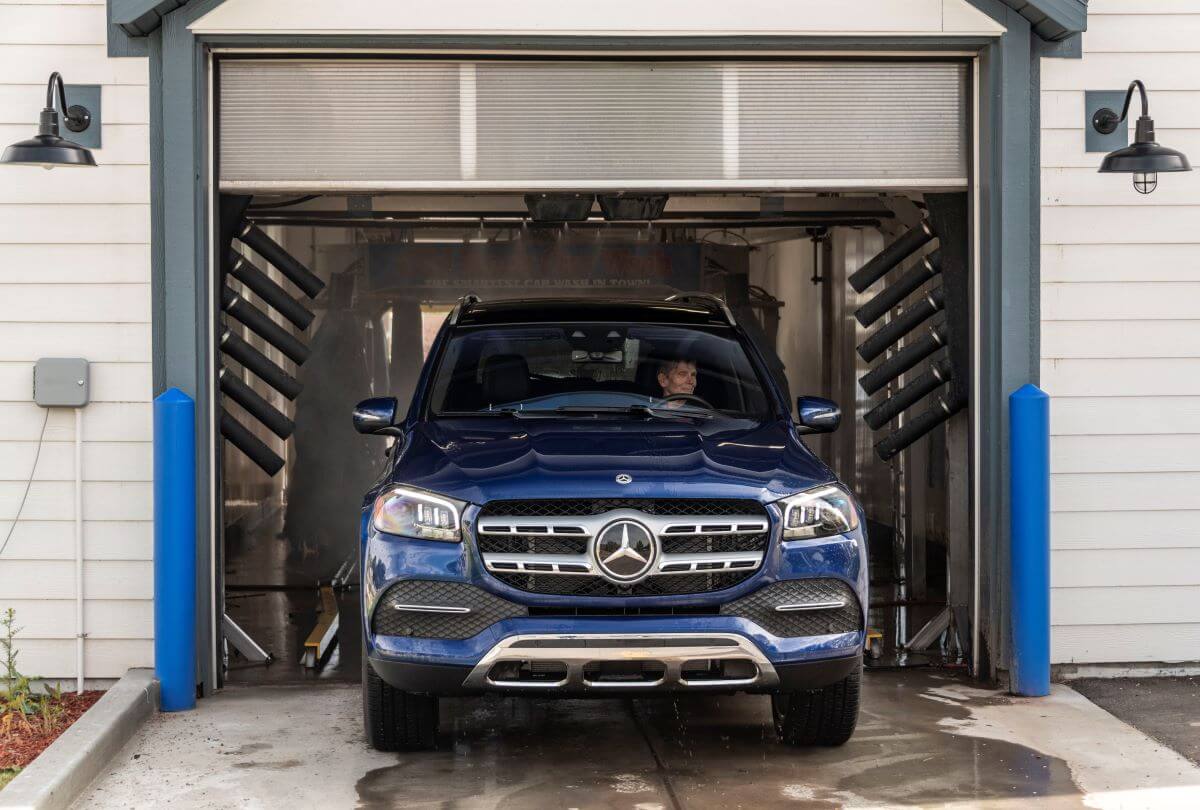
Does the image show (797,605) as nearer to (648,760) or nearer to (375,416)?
(648,760)

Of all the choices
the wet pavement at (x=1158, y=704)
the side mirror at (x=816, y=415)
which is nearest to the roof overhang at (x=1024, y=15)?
the side mirror at (x=816, y=415)

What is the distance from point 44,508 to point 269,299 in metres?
2.38

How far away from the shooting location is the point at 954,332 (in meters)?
8.00

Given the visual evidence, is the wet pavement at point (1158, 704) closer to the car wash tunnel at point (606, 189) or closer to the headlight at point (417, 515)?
the car wash tunnel at point (606, 189)

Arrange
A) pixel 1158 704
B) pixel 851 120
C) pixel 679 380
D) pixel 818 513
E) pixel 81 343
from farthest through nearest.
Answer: pixel 851 120
pixel 81 343
pixel 1158 704
pixel 679 380
pixel 818 513

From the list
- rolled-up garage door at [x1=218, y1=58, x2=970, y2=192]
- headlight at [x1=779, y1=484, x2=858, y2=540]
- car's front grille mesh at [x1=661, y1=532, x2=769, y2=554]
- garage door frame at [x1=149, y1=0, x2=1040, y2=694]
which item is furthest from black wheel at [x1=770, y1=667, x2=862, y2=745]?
rolled-up garage door at [x1=218, y1=58, x2=970, y2=192]

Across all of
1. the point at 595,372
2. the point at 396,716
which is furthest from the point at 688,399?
the point at 396,716

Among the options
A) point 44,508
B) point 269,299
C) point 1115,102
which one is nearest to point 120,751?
point 44,508

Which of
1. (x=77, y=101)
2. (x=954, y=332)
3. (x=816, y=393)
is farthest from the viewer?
(x=816, y=393)

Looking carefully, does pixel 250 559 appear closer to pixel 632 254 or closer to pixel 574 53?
pixel 632 254

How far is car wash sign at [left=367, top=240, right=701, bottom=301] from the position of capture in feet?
44.2

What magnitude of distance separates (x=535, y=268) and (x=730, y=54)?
639cm

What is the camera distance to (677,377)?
261 inches

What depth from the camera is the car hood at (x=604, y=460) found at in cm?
530
